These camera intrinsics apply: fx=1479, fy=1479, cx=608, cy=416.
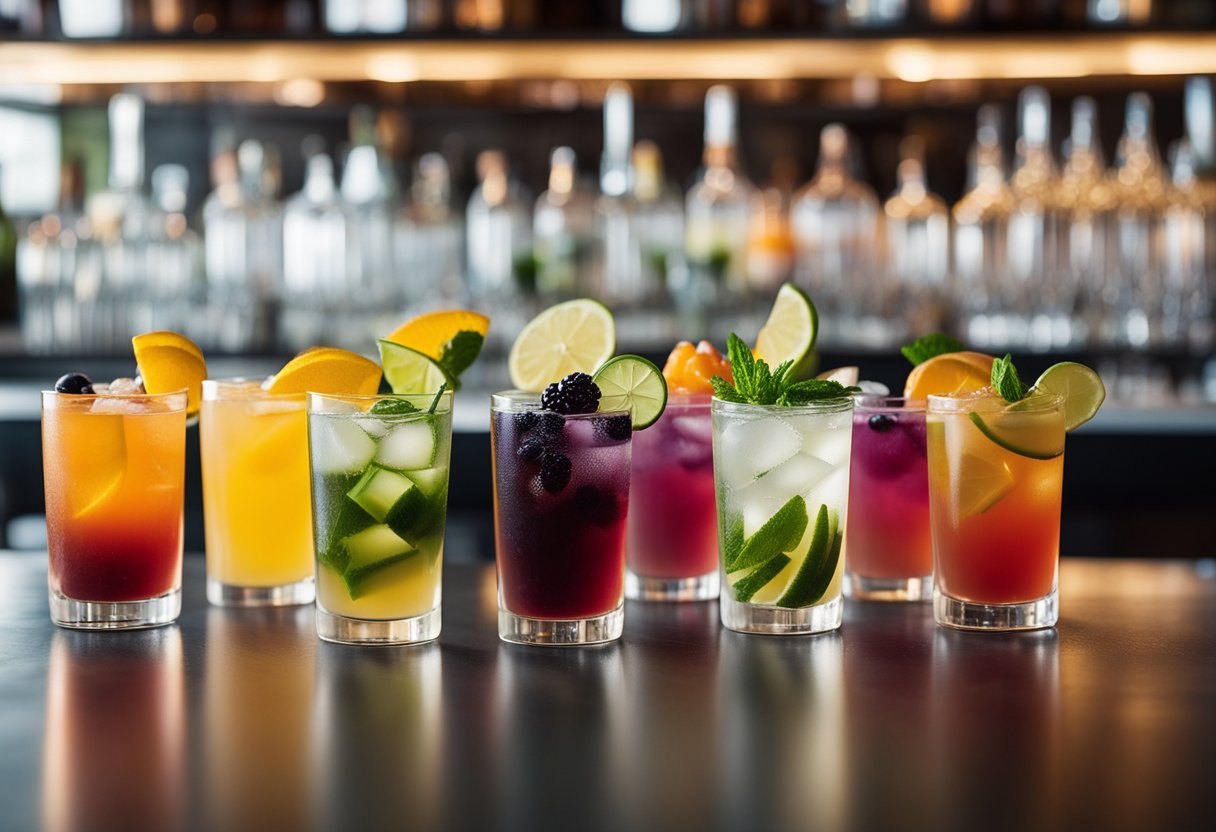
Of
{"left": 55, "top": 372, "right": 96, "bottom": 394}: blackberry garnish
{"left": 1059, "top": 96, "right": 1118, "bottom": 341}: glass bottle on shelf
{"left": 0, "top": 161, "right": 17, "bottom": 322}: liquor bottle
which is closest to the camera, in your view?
{"left": 55, "top": 372, "right": 96, "bottom": 394}: blackberry garnish

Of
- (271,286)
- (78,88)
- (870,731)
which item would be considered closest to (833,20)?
(271,286)

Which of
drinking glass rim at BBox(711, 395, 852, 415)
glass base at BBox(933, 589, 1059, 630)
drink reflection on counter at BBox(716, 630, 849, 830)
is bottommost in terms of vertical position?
drink reflection on counter at BBox(716, 630, 849, 830)

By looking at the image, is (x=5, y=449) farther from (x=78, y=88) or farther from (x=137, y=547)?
(x=137, y=547)

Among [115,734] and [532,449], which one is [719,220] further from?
[115,734]

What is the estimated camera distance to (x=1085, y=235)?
3.57 meters

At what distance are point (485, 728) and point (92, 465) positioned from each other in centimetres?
44

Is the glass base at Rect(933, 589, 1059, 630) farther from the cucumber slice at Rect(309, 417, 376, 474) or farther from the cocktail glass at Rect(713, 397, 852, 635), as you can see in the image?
the cucumber slice at Rect(309, 417, 376, 474)

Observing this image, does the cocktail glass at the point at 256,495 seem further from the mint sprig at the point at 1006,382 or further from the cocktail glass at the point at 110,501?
the mint sprig at the point at 1006,382

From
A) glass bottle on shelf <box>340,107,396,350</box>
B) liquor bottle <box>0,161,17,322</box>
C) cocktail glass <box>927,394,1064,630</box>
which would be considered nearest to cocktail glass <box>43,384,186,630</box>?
cocktail glass <box>927,394,1064,630</box>

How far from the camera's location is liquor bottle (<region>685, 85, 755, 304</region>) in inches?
143

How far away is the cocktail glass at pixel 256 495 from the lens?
3.91 ft

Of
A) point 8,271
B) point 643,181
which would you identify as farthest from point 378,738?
point 8,271

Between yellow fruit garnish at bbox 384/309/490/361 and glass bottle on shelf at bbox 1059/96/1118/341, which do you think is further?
glass bottle on shelf at bbox 1059/96/1118/341

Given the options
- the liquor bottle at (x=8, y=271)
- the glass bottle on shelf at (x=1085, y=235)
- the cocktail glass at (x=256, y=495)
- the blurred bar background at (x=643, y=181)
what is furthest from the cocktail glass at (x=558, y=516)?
the liquor bottle at (x=8, y=271)
